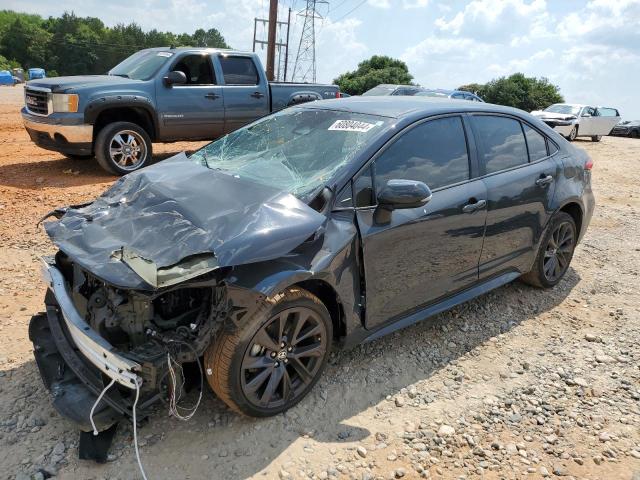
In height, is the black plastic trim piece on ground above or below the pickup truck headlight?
below

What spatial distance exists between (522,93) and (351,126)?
42.0 meters

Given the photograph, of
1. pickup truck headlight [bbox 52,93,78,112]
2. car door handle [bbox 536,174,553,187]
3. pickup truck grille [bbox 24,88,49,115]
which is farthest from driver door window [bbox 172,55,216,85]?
car door handle [bbox 536,174,553,187]

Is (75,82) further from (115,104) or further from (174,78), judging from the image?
(174,78)

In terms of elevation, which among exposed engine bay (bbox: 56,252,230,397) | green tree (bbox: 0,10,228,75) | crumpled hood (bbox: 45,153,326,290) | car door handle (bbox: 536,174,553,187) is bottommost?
exposed engine bay (bbox: 56,252,230,397)

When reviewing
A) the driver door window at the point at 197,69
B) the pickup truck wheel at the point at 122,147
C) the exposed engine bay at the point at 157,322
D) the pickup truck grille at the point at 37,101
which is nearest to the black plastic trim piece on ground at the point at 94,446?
the exposed engine bay at the point at 157,322

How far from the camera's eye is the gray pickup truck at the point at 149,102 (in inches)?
303

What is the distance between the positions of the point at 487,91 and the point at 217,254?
4455 centimetres

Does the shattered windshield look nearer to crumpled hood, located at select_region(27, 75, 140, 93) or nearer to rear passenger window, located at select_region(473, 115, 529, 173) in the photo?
crumpled hood, located at select_region(27, 75, 140, 93)

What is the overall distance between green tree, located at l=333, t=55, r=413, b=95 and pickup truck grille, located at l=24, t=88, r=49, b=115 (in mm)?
35139

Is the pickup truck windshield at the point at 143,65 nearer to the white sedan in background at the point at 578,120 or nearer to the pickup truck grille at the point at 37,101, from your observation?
the pickup truck grille at the point at 37,101

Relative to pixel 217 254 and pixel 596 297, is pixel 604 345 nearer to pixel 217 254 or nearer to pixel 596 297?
pixel 596 297

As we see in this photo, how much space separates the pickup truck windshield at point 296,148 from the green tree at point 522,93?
132 feet

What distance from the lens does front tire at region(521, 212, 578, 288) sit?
4555 millimetres

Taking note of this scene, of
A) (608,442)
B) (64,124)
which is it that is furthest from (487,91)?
(608,442)
